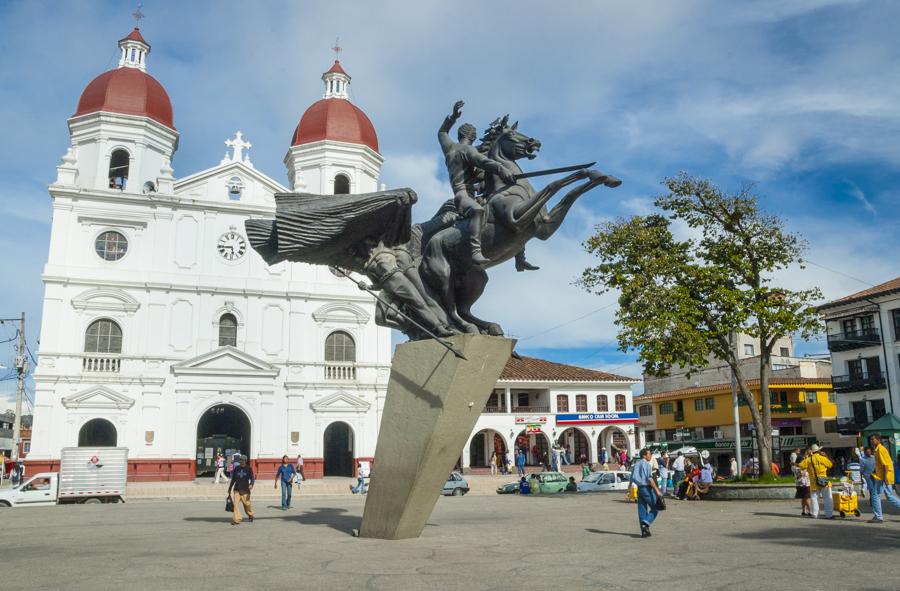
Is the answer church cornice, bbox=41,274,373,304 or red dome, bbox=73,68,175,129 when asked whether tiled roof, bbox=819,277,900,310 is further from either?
red dome, bbox=73,68,175,129

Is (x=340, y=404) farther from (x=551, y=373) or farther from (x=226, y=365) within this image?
(x=551, y=373)

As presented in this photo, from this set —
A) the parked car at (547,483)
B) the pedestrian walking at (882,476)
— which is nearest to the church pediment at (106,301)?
the parked car at (547,483)

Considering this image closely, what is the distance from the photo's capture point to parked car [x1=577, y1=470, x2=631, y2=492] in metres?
24.8

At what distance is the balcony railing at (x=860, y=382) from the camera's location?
120 feet

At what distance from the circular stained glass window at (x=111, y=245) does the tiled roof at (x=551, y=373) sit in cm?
2219

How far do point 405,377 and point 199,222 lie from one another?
27541mm

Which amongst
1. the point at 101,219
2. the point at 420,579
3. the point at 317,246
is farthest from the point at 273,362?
the point at 420,579

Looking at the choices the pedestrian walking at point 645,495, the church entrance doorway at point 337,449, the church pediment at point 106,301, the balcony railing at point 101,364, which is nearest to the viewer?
the pedestrian walking at point 645,495

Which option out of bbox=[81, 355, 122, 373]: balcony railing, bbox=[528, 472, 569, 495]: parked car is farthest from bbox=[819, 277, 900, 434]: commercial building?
bbox=[81, 355, 122, 373]: balcony railing

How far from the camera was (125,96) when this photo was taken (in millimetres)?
33625

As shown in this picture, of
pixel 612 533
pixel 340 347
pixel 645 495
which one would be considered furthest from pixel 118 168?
pixel 645 495

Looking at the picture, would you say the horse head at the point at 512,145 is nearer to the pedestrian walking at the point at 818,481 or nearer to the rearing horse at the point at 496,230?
the rearing horse at the point at 496,230

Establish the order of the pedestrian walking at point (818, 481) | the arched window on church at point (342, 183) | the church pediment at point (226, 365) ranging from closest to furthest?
the pedestrian walking at point (818, 481)
the church pediment at point (226, 365)
the arched window on church at point (342, 183)

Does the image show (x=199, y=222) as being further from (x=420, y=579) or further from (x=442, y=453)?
(x=420, y=579)
